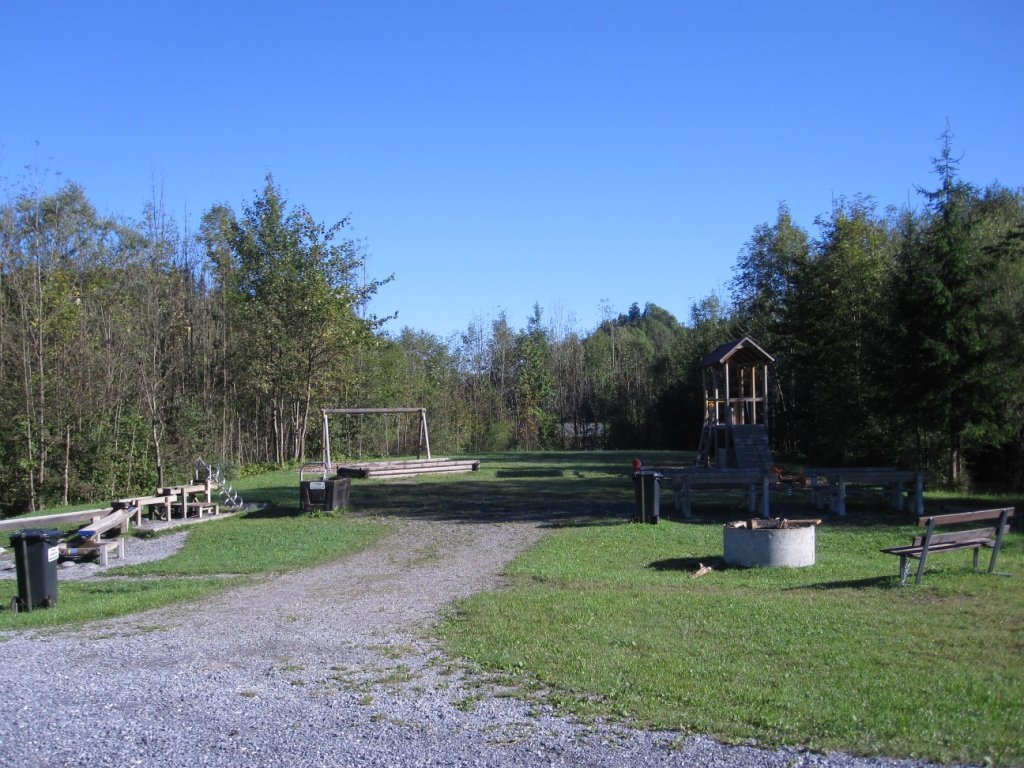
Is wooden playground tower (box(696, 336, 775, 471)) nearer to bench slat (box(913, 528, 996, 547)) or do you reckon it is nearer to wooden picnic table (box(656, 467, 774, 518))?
wooden picnic table (box(656, 467, 774, 518))

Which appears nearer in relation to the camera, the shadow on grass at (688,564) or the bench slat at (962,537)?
the bench slat at (962,537)

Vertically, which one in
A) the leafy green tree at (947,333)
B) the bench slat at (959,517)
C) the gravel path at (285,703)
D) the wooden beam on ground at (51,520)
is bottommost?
the gravel path at (285,703)

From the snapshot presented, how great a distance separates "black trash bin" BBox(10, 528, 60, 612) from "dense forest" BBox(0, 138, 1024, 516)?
12.1 metres

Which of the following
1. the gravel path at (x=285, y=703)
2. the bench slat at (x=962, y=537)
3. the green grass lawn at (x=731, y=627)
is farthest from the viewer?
the bench slat at (x=962, y=537)

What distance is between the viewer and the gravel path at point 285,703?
454 cm

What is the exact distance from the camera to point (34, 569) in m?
9.19

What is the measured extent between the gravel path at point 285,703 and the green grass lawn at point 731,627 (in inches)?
14.4

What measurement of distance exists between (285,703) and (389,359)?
31.9m

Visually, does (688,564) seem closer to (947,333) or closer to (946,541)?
(946,541)

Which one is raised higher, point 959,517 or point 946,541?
point 959,517

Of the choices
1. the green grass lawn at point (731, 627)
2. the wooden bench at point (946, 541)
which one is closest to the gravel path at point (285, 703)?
the green grass lawn at point (731, 627)

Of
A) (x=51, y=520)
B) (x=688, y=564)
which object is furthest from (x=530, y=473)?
(x=688, y=564)

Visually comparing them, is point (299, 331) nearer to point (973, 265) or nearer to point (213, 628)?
point (973, 265)

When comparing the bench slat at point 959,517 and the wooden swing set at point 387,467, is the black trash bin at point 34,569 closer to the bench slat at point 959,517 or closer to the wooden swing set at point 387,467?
the bench slat at point 959,517
